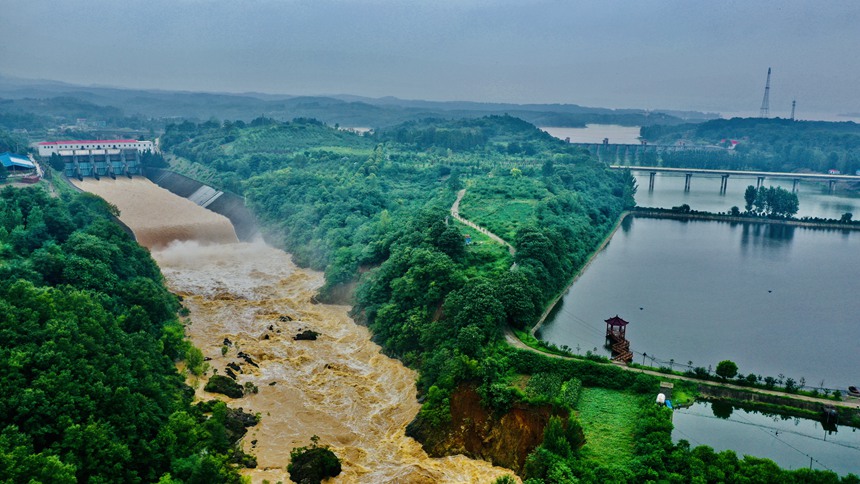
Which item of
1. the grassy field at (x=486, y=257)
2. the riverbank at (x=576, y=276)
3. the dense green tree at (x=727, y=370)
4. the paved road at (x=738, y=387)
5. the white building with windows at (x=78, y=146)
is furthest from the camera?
the white building with windows at (x=78, y=146)

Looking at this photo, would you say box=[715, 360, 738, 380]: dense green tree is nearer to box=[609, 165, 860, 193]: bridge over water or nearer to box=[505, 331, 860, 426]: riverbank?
box=[505, 331, 860, 426]: riverbank

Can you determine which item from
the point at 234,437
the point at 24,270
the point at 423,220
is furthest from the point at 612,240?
the point at 24,270

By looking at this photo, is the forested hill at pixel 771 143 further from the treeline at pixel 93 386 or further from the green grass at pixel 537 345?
the treeline at pixel 93 386

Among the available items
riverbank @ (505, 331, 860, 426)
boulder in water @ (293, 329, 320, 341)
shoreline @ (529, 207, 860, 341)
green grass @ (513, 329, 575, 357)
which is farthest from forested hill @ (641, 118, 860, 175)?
boulder in water @ (293, 329, 320, 341)

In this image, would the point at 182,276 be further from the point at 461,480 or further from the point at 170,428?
the point at 461,480

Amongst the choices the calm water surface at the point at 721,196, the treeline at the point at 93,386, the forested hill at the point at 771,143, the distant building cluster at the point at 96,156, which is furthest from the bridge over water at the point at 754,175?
the treeline at the point at 93,386

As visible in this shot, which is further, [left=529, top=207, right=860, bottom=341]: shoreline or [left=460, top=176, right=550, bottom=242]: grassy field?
[left=529, top=207, right=860, bottom=341]: shoreline

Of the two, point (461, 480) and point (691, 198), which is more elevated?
point (691, 198)
